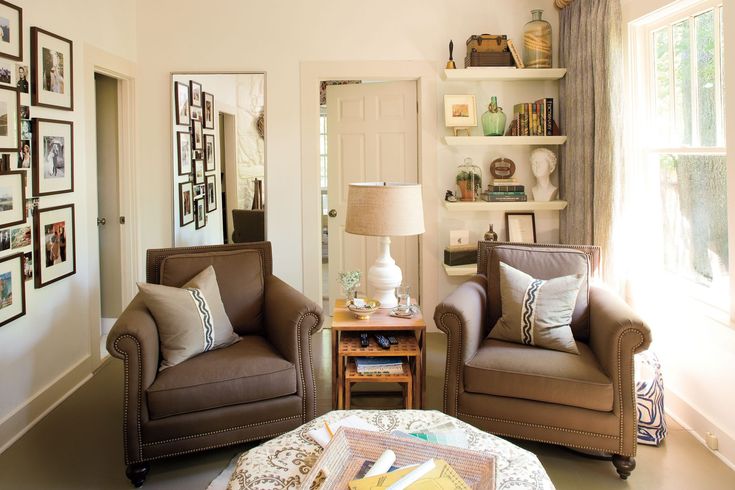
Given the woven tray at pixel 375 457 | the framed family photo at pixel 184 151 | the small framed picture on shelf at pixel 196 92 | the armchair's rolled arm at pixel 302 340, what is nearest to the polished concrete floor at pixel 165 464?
the armchair's rolled arm at pixel 302 340

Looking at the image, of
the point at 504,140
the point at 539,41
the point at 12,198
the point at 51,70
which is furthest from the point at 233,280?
the point at 539,41

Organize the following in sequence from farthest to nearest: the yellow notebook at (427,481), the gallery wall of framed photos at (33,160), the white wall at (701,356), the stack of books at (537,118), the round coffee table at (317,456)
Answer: the stack of books at (537,118), the gallery wall of framed photos at (33,160), the white wall at (701,356), the round coffee table at (317,456), the yellow notebook at (427,481)

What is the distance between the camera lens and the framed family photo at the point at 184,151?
467 cm

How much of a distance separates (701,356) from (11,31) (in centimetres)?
363

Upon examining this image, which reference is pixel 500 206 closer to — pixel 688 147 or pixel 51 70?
pixel 688 147

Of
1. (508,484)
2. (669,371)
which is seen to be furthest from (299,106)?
(508,484)

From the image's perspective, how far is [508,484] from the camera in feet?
5.84

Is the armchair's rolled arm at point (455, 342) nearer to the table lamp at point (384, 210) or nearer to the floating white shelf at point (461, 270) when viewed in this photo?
the table lamp at point (384, 210)

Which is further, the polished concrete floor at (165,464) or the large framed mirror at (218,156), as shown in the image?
the large framed mirror at (218,156)

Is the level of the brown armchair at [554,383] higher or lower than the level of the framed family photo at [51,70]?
lower

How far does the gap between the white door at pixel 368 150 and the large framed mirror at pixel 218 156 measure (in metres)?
0.59

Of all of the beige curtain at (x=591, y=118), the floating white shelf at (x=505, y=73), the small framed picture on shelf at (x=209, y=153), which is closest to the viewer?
the beige curtain at (x=591, y=118)

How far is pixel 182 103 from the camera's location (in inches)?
183

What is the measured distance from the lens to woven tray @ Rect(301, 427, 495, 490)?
1.77 m
